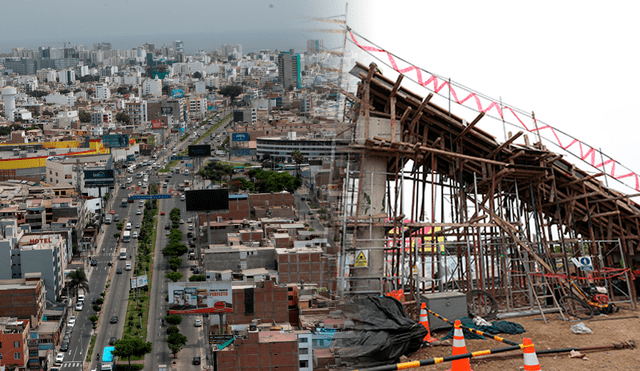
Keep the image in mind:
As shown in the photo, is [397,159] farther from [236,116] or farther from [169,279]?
[236,116]

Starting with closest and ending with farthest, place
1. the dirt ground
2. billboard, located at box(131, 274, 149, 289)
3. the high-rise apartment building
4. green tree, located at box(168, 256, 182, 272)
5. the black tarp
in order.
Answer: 1. the black tarp
2. the dirt ground
3. the high-rise apartment building
4. billboard, located at box(131, 274, 149, 289)
5. green tree, located at box(168, 256, 182, 272)

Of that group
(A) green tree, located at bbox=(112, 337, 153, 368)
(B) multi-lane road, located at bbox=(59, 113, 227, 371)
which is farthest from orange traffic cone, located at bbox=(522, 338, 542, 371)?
(A) green tree, located at bbox=(112, 337, 153, 368)

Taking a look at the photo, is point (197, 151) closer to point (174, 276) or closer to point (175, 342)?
point (174, 276)

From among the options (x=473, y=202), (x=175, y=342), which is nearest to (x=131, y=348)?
(x=175, y=342)

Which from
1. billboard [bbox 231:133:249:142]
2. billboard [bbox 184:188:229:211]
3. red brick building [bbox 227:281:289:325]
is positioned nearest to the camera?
red brick building [bbox 227:281:289:325]

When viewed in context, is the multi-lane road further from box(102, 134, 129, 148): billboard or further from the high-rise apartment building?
box(102, 134, 129, 148): billboard

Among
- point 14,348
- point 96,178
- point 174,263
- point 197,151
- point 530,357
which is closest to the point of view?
point 530,357

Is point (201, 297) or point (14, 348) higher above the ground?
point (201, 297)
